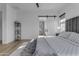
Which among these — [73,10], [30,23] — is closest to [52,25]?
[30,23]

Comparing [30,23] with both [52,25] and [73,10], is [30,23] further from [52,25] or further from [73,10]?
[73,10]

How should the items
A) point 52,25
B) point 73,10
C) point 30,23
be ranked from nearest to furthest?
point 73,10 → point 30,23 → point 52,25

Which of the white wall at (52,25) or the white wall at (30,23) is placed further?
the white wall at (52,25)

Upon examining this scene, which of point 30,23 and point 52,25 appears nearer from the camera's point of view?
point 30,23

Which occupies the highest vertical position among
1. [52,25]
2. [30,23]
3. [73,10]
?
[73,10]

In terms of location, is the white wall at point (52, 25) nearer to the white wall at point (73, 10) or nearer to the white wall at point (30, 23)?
the white wall at point (30, 23)

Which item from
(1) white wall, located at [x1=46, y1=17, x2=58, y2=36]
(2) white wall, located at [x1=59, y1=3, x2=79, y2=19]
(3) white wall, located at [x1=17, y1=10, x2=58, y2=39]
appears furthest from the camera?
(1) white wall, located at [x1=46, y1=17, x2=58, y2=36]

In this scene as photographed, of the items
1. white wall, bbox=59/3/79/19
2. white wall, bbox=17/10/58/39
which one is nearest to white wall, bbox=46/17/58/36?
white wall, bbox=17/10/58/39

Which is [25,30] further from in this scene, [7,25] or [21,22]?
[7,25]

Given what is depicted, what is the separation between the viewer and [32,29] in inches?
363

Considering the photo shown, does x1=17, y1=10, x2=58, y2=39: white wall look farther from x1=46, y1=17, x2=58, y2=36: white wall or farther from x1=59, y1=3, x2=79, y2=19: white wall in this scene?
x1=59, y1=3, x2=79, y2=19: white wall

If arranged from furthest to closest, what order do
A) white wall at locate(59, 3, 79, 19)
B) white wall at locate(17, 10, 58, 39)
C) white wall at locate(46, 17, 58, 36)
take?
white wall at locate(46, 17, 58, 36) < white wall at locate(17, 10, 58, 39) < white wall at locate(59, 3, 79, 19)

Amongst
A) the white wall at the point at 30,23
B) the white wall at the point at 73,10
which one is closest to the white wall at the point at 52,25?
the white wall at the point at 30,23

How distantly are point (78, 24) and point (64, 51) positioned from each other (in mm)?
3039
